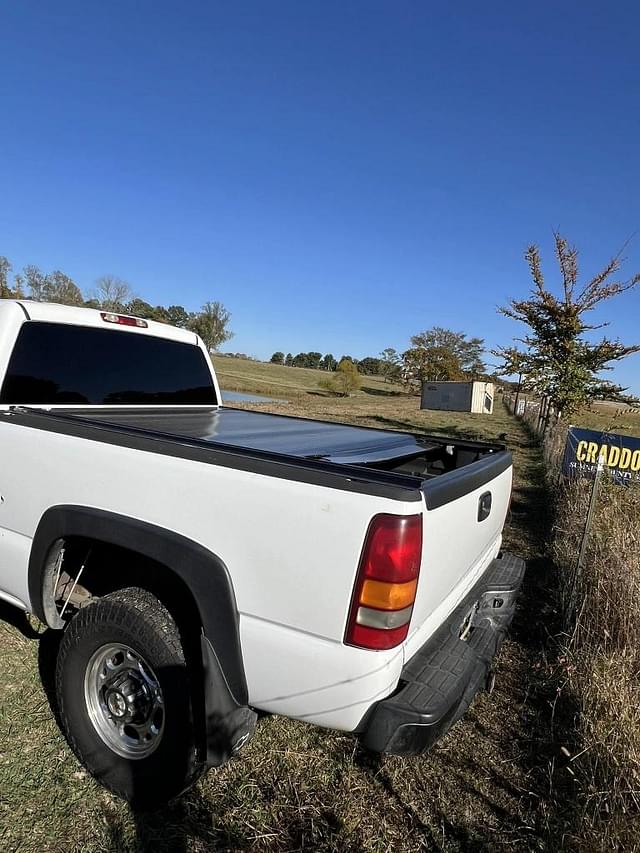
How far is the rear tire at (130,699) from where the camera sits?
210cm

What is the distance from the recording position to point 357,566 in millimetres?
1740

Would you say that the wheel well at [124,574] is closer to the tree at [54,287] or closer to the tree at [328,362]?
the tree at [54,287]

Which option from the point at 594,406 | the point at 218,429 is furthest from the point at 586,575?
the point at 594,406

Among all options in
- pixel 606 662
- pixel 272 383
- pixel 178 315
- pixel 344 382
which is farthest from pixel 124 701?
pixel 178 315

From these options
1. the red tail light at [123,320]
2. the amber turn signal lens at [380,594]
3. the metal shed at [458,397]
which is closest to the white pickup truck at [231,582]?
the amber turn signal lens at [380,594]

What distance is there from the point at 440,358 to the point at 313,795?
5902 cm

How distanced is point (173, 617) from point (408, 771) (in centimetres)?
137

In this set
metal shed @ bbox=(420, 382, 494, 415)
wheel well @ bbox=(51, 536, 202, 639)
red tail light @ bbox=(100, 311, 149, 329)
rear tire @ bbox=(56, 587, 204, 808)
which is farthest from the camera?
metal shed @ bbox=(420, 382, 494, 415)

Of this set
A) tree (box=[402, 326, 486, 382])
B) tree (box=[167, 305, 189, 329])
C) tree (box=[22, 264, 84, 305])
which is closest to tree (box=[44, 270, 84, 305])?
tree (box=[22, 264, 84, 305])

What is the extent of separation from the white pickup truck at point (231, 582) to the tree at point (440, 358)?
2058 inches

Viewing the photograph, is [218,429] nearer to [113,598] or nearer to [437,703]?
[113,598]

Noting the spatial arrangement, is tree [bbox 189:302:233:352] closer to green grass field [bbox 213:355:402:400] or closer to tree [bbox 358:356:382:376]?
green grass field [bbox 213:355:402:400]

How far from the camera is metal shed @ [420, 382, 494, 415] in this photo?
39500mm

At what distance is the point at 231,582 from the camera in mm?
1938
